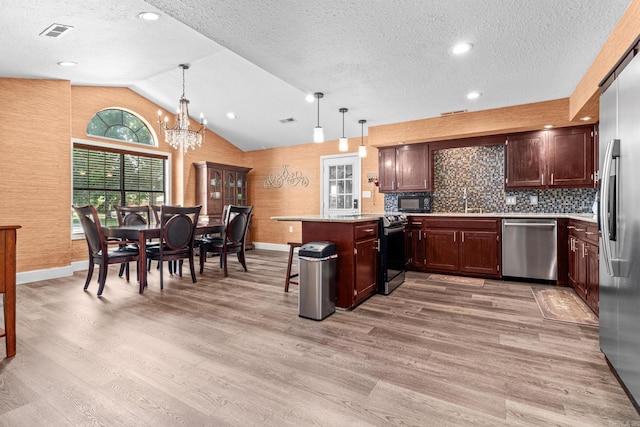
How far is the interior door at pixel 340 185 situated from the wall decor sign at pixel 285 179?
565mm

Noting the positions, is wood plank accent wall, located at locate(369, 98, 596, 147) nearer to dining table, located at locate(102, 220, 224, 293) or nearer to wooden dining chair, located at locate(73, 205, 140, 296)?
dining table, located at locate(102, 220, 224, 293)

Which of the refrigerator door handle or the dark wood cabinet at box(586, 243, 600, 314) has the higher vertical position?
the refrigerator door handle

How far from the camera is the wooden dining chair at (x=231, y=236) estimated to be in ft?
15.7

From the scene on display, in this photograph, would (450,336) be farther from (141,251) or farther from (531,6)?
(141,251)

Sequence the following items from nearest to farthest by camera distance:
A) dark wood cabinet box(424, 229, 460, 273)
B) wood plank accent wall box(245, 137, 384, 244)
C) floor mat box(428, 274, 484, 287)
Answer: floor mat box(428, 274, 484, 287) < dark wood cabinet box(424, 229, 460, 273) < wood plank accent wall box(245, 137, 384, 244)

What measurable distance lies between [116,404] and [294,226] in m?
5.90

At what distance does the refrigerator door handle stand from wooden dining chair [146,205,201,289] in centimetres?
397

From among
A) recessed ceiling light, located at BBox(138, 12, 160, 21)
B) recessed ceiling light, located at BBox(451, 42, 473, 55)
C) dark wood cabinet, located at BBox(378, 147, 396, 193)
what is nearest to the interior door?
dark wood cabinet, located at BBox(378, 147, 396, 193)

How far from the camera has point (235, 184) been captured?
7645 millimetres

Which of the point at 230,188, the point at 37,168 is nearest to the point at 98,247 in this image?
the point at 37,168

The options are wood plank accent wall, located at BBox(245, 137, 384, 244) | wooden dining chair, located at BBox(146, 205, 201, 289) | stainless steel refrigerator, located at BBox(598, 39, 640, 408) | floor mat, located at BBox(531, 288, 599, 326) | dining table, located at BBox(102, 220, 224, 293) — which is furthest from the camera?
wood plank accent wall, located at BBox(245, 137, 384, 244)

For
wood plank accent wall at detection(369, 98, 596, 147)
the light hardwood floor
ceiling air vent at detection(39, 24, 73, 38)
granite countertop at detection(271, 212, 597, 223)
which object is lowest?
the light hardwood floor

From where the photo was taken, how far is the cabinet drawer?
322cm

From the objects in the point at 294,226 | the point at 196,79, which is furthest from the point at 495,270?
the point at 196,79
